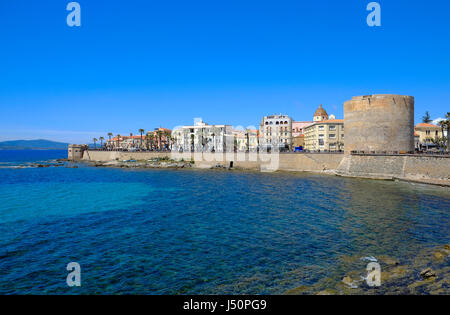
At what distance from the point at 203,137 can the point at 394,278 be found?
98.1 meters

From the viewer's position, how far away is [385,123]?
46906 millimetres

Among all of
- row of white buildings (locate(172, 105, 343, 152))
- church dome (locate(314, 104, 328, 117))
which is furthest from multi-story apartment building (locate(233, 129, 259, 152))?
church dome (locate(314, 104, 328, 117))

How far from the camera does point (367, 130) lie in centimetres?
4803

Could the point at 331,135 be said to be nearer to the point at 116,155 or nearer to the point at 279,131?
the point at 279,131

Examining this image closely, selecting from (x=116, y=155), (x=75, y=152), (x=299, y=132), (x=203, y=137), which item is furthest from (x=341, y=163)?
(x=75, y=152)

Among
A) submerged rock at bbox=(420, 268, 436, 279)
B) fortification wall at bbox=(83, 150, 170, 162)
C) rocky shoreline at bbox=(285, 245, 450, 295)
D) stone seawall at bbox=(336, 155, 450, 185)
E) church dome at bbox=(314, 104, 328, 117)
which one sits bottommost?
rocky shoreline at bbox=(285, 245, 450, 295)

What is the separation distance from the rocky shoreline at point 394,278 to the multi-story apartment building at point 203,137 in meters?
85.9

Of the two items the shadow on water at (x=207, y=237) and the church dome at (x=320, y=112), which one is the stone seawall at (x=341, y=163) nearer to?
the shadow on water at (x=207, y=237)

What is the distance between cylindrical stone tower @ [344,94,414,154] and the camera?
46562 mm

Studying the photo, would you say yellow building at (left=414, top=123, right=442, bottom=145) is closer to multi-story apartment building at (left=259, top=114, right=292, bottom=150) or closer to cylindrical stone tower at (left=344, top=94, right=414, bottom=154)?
multi-story apartment building at (left=259, top=114, right=292, bottom=150)

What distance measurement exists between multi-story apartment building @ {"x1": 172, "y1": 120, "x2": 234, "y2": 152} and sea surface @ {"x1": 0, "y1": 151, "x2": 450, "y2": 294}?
230 feet
